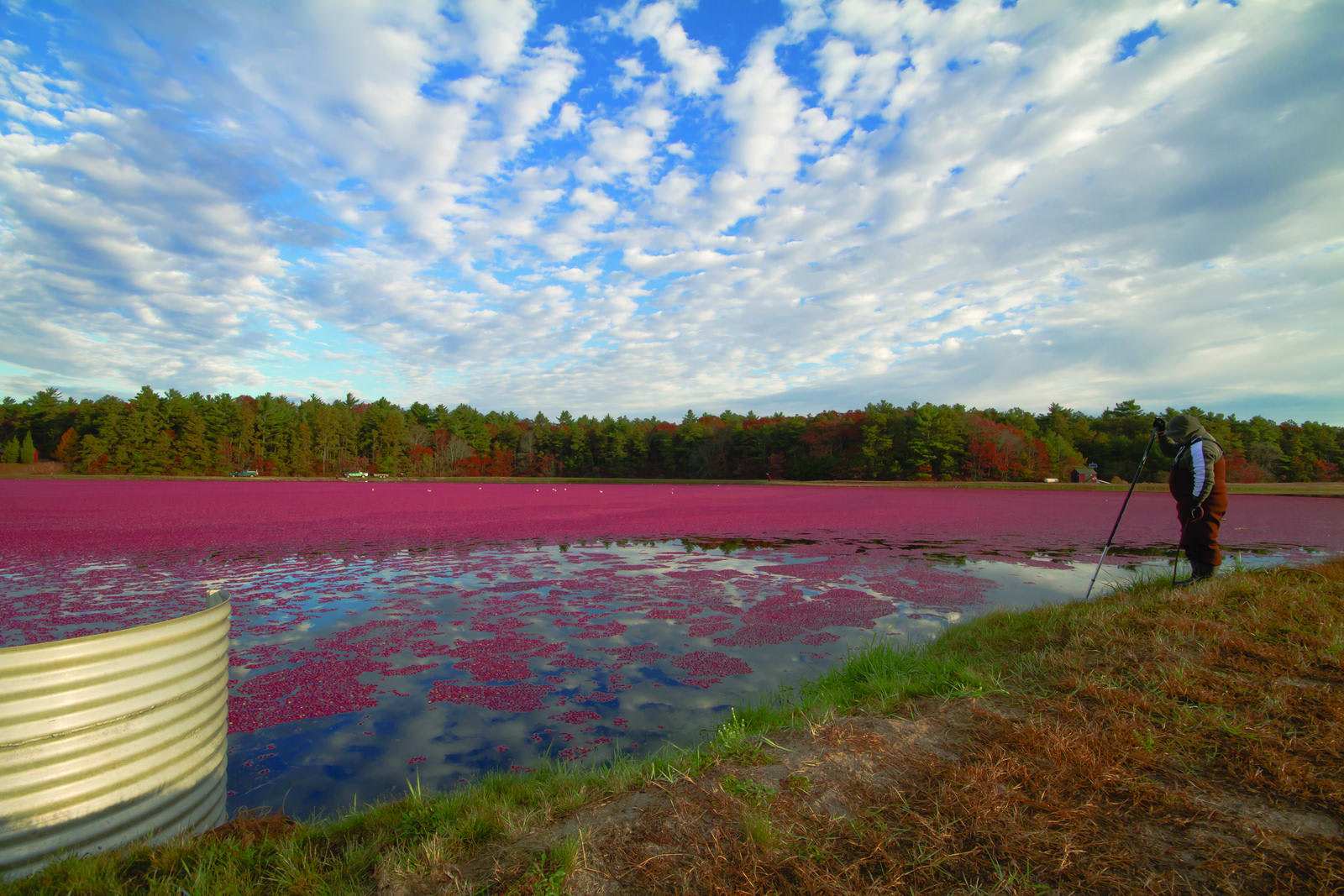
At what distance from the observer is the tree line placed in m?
64.9

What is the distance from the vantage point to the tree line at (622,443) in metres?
64.9

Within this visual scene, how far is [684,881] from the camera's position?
1979 millimetres

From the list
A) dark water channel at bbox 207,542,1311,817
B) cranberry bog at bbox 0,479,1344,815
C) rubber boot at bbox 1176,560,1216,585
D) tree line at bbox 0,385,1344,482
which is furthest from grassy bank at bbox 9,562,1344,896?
tree line at bbox 0,385,1344,482

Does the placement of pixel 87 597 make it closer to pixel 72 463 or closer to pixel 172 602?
pixel 172 602

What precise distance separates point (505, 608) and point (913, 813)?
579cm

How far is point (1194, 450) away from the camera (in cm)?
619

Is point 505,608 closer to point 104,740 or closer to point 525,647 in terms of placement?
point 525,647

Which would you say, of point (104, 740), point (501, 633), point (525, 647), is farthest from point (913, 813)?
point (501, 633)

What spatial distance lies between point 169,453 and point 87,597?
79.3 meters

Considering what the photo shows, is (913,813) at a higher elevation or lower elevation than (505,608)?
higher

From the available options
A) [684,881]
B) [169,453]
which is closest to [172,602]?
[684,881]

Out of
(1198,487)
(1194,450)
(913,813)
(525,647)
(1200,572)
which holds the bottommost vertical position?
(525,647)

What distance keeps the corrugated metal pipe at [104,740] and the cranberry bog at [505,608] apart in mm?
793

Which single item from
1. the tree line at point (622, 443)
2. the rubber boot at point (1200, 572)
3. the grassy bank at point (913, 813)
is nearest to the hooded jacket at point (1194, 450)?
the rubber boot at point (1200, 572)
